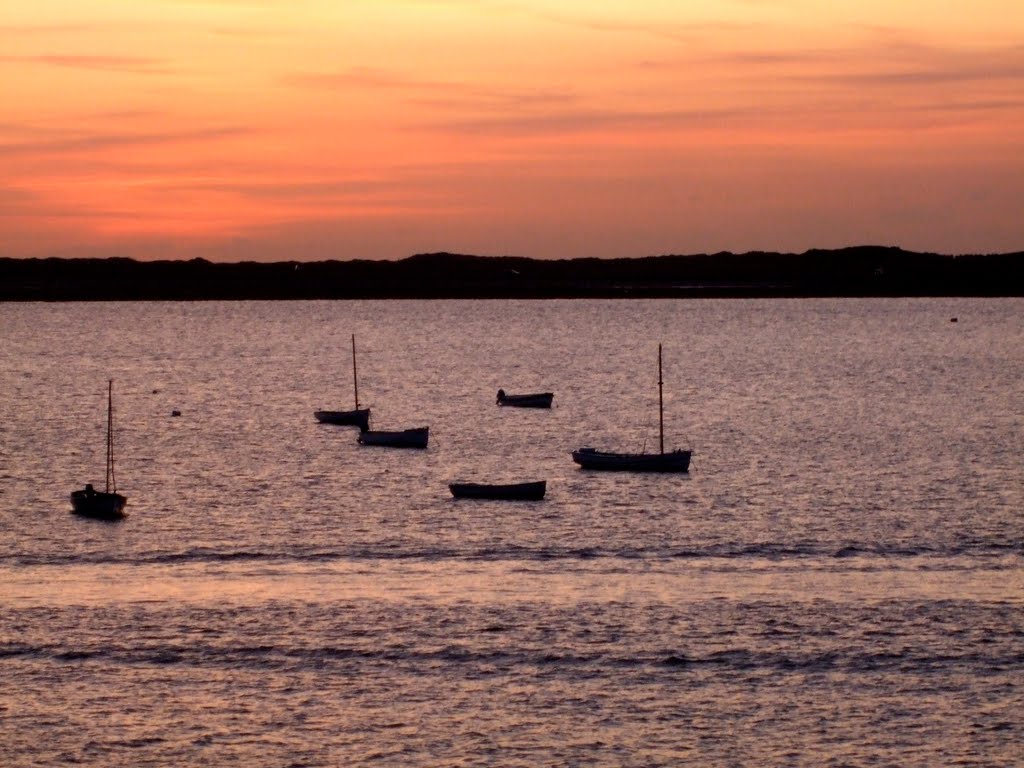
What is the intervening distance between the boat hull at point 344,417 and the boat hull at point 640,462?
93.9 feet

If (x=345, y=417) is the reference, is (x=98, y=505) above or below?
below

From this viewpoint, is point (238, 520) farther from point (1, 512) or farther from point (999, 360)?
point (999, 360)

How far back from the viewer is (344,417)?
110 metres

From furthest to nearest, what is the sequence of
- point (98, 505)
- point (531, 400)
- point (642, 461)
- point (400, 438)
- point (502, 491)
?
1. point (531, 400)
2. point (400, 438)
3. point (642, 461)
4. point (502, 491)
5. point (98, 505)

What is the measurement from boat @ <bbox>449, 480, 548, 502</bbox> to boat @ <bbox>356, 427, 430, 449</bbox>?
23.2 m

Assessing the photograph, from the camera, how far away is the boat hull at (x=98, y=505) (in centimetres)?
6469

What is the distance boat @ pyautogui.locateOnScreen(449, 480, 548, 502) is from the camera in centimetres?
7031

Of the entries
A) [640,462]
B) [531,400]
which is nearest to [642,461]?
[640,462]

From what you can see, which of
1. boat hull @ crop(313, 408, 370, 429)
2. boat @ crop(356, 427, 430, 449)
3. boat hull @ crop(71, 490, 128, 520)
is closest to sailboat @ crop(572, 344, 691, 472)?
boat @ crop(356, 427, 430, 449)

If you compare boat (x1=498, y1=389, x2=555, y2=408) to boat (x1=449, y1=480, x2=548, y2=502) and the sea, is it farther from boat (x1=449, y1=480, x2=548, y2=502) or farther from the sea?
boat (x1=449, y1=480, x2=548, y2=502)

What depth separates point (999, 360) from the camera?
195m

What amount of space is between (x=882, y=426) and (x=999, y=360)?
92.9m

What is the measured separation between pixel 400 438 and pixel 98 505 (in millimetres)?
A: 32103

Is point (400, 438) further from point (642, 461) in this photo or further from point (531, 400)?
point (531, 400)
